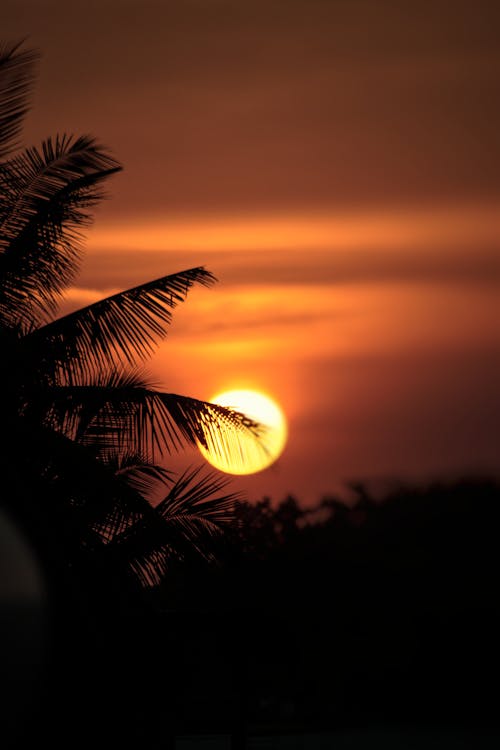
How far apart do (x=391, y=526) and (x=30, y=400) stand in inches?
1413

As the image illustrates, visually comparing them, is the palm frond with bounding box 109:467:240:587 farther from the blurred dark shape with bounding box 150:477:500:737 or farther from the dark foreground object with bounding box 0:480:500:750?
the blurred dark shape with bounding box 150:477:500:737

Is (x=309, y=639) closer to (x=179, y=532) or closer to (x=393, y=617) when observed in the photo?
(x=393, y=617)

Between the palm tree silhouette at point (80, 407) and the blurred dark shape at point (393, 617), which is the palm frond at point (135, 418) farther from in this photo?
the blurred dark shape at point (393, 617)

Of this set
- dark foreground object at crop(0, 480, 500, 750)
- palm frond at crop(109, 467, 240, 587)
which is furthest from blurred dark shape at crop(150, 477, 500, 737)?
palm frond at crop(109, 467, 240, 587)

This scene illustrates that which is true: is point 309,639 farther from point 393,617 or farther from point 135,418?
point 135,418

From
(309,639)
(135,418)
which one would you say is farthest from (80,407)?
(309,639)

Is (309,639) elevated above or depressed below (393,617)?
below

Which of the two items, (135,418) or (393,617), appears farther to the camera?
(393,617)

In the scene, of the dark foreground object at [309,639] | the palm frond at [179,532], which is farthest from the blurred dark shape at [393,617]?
the palm frond at [179,532]

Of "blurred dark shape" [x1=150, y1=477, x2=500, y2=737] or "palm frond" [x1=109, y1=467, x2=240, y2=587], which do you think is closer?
"palm frond" [x1=109, y1=467, x2=240, y2=587]

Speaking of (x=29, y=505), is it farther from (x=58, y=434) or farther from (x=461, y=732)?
(x=461, y=732)

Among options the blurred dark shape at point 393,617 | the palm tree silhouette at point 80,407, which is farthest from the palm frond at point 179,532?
the blurred dark shape at point 393,617

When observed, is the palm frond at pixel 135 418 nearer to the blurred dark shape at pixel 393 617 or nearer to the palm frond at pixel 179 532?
the palm frond at pixel 179 532

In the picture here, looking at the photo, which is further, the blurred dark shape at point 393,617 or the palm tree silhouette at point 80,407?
the blurred dark shape at point 393,617
